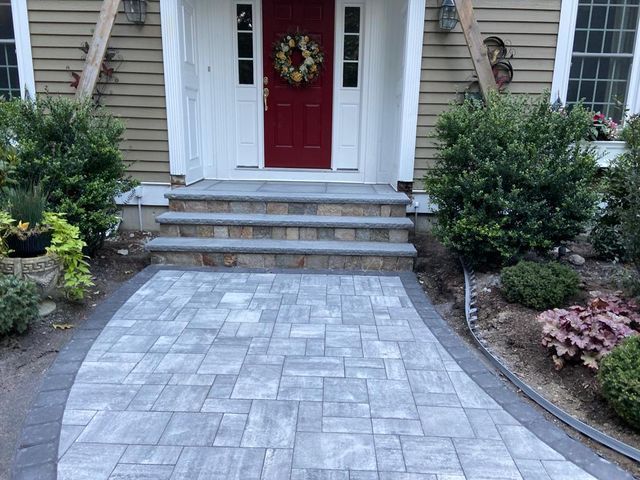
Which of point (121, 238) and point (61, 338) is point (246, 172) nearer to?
point (121, 238)

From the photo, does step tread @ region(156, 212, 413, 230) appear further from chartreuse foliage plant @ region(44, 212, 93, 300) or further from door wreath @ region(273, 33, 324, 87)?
door wreath @ region(273, 33, 324, 87)

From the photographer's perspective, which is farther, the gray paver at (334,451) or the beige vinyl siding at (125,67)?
the beige vinyl siding at (125,67)

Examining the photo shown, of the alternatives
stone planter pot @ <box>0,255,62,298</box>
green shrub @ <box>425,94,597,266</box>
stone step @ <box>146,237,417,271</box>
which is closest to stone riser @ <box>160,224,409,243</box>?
stone step @ <box>146,237,417,271</box>

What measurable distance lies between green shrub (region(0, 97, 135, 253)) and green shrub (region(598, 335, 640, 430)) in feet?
12.2

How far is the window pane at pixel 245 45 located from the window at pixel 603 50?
3.40 meters

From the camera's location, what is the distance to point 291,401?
2312mm

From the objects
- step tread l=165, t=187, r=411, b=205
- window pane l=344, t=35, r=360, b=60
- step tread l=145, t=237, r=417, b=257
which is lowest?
step tread l=145, t=237, r=417, b=257

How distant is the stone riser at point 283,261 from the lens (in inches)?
168

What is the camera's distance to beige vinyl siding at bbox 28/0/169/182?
15.9 ft

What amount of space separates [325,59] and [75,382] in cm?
422

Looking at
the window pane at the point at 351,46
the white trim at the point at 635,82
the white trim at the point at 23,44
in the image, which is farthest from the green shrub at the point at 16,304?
the white trim at the point at 635,82

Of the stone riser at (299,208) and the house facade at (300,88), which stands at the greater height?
the house facade at (300,88)

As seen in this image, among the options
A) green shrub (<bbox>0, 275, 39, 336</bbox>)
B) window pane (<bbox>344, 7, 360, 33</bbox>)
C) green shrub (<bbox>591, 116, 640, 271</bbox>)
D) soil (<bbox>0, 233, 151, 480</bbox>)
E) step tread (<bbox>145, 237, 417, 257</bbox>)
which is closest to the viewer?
soil (<bbox>0, 233, 151, 480</bbox>)

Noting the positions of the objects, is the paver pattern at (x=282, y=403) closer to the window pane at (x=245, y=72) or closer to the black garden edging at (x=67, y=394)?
the black garden edging at (x=67, y=394)
